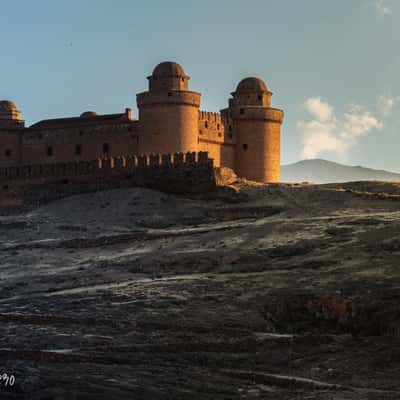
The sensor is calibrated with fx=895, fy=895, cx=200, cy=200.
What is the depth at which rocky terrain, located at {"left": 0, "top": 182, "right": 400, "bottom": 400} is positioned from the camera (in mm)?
15008

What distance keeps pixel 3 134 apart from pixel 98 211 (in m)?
17.2

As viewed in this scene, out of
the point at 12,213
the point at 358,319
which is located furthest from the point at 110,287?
the point at 12,213

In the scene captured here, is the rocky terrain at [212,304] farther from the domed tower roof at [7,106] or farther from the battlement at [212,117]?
the domed tower roof at [7,106]

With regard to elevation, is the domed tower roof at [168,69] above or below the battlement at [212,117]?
above

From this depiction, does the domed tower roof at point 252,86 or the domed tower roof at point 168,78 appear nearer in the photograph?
the domed tower roof at point 168,78

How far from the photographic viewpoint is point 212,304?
20.1 m

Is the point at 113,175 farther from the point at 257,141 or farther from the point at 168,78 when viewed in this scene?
the point at 257,141

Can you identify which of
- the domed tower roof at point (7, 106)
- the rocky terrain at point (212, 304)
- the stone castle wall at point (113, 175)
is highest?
the domed tower roof at point (7, 106)

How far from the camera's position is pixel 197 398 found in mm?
13906

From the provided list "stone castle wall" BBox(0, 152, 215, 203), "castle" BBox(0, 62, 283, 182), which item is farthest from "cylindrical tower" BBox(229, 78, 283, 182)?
"stone castle wall" BBox(0, 152, 215, 203)

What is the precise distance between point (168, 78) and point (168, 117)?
2.44 m

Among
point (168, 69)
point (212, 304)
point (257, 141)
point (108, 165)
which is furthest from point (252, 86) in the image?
point (212, 304)

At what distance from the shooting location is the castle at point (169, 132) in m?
44.9

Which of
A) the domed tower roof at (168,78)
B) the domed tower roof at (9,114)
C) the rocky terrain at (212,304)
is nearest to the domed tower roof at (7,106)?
the domed tower roof at (9,114)
